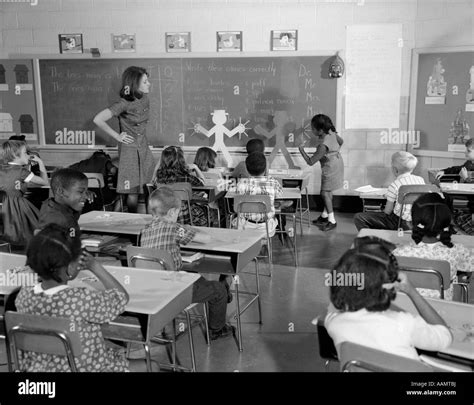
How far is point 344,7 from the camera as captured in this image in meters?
6.74

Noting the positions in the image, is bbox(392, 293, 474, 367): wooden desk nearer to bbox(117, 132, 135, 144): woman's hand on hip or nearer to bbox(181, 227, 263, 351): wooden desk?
bbox(181, 227, 263, 351): wooden desk

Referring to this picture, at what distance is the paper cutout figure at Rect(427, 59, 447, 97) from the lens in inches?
259

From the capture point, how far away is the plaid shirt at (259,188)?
4.74 meters

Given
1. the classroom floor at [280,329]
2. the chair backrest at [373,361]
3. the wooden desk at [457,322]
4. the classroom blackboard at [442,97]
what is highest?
the classroom blackboard at [442,97]

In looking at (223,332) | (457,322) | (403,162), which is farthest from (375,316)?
(403,162)

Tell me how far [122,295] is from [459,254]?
1.81m

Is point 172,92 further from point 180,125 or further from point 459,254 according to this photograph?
point 459,254

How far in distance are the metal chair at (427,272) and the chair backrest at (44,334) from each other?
1548 mm

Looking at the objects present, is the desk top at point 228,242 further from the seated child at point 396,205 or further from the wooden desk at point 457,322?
the seated child at point 396,205

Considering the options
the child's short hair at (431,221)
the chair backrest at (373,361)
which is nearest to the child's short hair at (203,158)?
the child's short hair at (431,221)

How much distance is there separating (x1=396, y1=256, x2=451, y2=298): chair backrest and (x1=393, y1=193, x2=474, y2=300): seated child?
17cm

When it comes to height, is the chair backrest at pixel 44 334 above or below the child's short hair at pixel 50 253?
below
